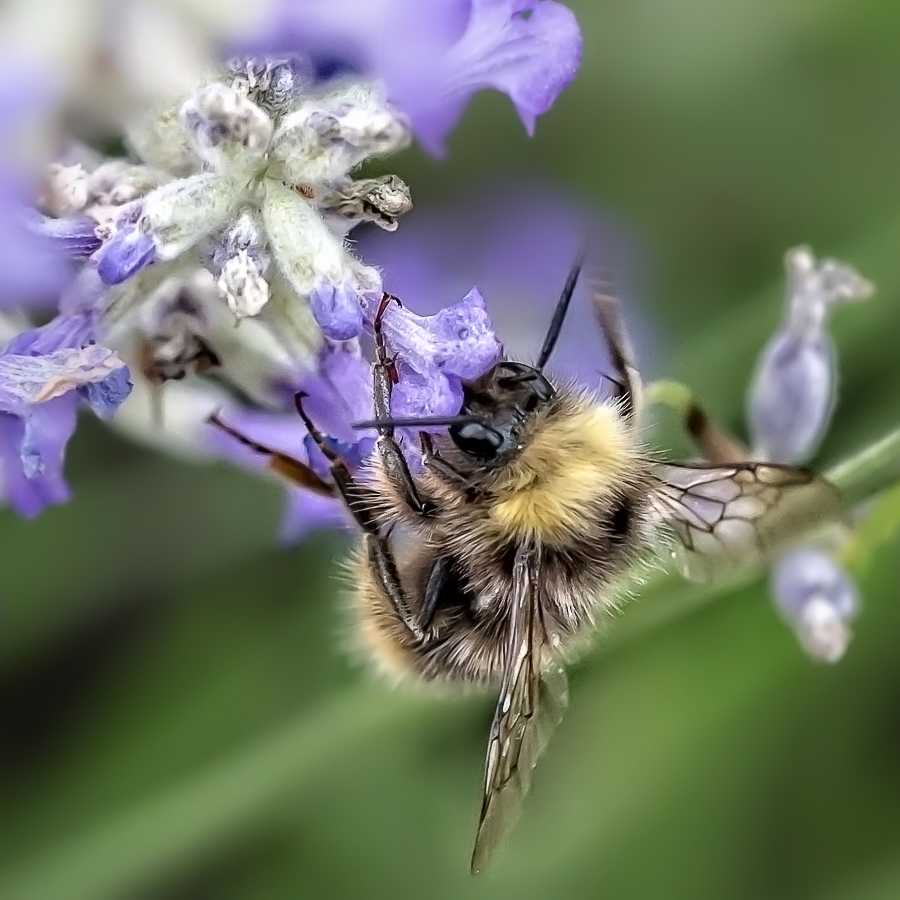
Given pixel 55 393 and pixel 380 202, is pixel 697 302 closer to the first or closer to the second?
pixel 380 202

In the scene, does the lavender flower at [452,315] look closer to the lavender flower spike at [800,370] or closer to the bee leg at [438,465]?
the bee leg at [438,465]

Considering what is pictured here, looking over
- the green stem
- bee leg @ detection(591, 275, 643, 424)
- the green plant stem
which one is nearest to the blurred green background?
the green plant stem

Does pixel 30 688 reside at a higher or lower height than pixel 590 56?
lower

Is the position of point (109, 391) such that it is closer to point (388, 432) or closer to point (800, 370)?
point (388, 432)

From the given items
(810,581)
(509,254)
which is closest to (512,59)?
(810,581)

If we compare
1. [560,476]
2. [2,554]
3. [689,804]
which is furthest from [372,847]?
[560,476]

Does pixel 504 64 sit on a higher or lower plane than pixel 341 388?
higher

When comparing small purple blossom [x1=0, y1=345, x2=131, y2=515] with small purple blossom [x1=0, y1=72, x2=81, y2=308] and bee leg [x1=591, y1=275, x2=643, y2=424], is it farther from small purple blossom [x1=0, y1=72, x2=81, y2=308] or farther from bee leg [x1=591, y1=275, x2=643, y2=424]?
bee leg [x1=591, y1=275, x2=643, y2=424]
